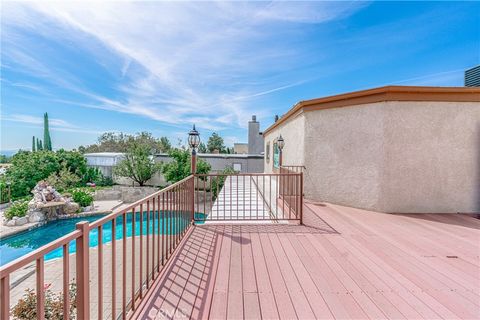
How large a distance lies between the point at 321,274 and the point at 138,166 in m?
15.8

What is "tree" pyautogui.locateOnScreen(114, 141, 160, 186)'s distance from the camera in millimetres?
15531

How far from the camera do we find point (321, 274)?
2098 mm

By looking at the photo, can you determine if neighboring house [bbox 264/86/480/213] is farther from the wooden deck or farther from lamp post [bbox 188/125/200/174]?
lamp post [bbox 188/125/200/174]

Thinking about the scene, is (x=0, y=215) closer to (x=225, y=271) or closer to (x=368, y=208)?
(x=225, y=271)

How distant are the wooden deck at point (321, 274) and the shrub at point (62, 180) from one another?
565 inches

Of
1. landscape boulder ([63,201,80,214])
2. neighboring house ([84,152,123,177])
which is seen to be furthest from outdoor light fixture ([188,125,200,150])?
neighboring house ([84,152,123,177])

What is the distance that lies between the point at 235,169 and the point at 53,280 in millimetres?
12830

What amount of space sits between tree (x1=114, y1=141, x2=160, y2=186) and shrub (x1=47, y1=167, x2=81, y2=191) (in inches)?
108

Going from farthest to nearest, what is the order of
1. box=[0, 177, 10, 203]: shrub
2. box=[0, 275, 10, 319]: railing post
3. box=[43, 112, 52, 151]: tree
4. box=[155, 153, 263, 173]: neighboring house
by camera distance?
1. box=[43, 112, 52, 151]: tree
2. box=[155, 153, 263, 173]: neighboring house
3. box=[0, 177, 10, 203]: shrub
4. box=[0, 275, 10, 319]: railing post

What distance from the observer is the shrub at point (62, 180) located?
12888mm

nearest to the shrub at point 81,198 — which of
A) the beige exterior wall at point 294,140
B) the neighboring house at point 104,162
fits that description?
the neighboring house at point 104,162

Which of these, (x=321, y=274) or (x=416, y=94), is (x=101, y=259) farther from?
(x=416, y=94)

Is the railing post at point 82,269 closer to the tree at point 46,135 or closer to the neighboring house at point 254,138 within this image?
the neighboring house at point 254,138

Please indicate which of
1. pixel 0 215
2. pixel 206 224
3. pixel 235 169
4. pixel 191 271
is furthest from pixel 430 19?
pixel 0 215
